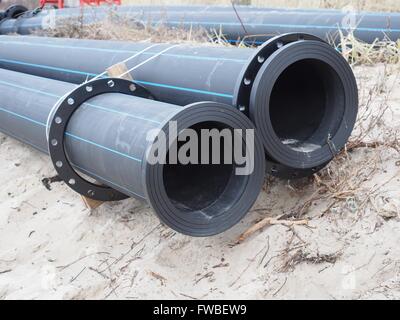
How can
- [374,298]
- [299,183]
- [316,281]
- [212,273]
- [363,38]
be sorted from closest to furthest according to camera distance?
[374,298] < [316,281] < [212,273] < [299,183] < [363,38]

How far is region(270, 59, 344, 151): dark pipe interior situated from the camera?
2975mm

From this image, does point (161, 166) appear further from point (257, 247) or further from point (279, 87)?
point (279, 87)

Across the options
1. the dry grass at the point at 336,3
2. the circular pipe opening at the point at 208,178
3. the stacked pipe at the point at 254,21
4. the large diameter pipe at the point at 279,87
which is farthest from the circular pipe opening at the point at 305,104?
the dry grass at the point at 336,3

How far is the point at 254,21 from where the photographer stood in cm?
555

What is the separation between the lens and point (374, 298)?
7.43 ft

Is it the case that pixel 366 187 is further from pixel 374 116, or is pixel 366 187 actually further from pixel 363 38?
pixel 363 38

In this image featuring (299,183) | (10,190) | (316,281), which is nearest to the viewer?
(316,281)

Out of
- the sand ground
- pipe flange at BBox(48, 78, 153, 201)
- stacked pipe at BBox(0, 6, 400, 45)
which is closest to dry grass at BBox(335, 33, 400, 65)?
stacked pipe at BBox(0, 6, 400, 45)

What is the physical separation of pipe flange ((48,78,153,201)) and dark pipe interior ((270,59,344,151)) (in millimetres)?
800

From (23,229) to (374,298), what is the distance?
2270 mm

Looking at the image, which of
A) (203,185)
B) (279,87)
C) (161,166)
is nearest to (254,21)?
(279,87)

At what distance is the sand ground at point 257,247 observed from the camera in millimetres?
2492

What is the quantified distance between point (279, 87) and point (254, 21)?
2.54 m

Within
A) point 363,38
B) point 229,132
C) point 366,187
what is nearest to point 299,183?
point 366,187
